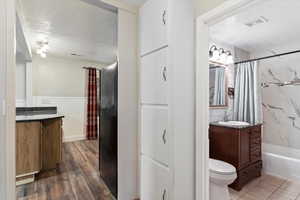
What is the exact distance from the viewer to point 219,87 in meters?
2.77

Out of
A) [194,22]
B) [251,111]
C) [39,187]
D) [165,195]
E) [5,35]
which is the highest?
[194,22]

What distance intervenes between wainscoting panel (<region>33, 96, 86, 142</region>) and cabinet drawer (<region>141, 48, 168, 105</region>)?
3.69 meters

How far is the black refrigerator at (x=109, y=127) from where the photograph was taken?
184 cm

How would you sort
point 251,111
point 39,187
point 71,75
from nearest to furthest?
point 39,187 → point 251,111 → point 71,75

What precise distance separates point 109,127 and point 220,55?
218 cm

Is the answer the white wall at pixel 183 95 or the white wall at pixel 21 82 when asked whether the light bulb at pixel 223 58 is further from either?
the white wall at pixel 21 82

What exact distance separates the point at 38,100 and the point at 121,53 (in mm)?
3587


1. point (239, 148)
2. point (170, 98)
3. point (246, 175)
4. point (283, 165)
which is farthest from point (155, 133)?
point (283, 165)

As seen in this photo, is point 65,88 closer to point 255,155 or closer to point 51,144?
point 51,144

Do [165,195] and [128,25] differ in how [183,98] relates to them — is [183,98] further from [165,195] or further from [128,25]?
[128,25]

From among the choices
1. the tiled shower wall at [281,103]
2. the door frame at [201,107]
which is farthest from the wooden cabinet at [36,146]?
the tiled shower wall at [281,103]

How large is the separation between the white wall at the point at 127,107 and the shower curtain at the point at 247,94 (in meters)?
2.05

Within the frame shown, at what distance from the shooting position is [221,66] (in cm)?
279

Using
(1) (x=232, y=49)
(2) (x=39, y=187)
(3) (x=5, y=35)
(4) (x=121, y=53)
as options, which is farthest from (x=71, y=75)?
(1) (x=232, y=49)
